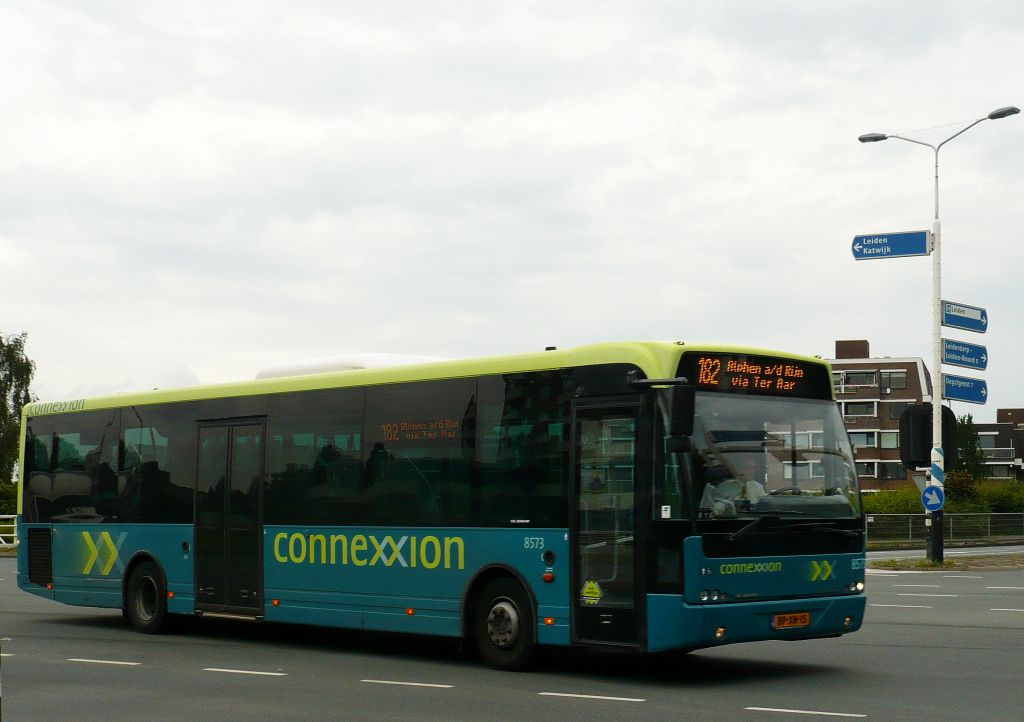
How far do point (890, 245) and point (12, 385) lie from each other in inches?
2432

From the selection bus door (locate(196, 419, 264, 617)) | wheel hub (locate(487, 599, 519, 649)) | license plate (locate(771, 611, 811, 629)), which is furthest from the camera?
bus door (locate(196, 419, 264, 617))

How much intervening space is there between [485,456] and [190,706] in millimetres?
3878

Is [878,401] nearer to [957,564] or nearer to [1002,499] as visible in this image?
[1002,499]

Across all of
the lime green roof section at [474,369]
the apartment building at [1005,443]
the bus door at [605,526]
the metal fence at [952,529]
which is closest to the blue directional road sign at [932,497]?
the metal fence at [952,529]

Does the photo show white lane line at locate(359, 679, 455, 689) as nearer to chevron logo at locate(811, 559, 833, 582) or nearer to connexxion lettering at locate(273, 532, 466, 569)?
connexxion lettering at locate(273, 532, 466, 569)

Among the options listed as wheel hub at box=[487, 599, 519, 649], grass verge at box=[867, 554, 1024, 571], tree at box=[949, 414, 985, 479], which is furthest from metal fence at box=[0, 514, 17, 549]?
tree at box=[949, 414, 985, 479]

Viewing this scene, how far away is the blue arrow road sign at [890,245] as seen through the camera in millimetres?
29938

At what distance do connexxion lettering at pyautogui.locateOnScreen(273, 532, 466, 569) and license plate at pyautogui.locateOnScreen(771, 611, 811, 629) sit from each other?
3114mm

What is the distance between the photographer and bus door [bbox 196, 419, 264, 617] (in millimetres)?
16312

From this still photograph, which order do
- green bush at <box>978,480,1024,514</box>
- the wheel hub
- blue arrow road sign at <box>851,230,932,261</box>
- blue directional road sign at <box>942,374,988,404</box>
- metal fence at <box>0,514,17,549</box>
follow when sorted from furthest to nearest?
green bush at <box>978,480,1024,514</box> → metal fence at <box>0,514,17,549</box> → blue directional road sign at <box>942,374,988,404</box> → blue arrow road sign at <box>851,230,932,261</box> → the wheel hub

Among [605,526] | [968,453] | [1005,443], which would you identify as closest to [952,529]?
[605,526]

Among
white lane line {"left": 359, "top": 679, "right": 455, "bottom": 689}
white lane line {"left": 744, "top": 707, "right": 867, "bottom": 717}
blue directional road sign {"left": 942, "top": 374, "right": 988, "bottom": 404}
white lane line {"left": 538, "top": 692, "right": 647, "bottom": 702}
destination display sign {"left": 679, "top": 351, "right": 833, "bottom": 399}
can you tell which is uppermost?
blue directional road sign {"left": 942, "top": 374, "right": 988, "bottom": 404}

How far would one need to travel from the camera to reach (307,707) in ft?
35.8

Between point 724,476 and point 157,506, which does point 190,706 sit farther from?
point 157,506
